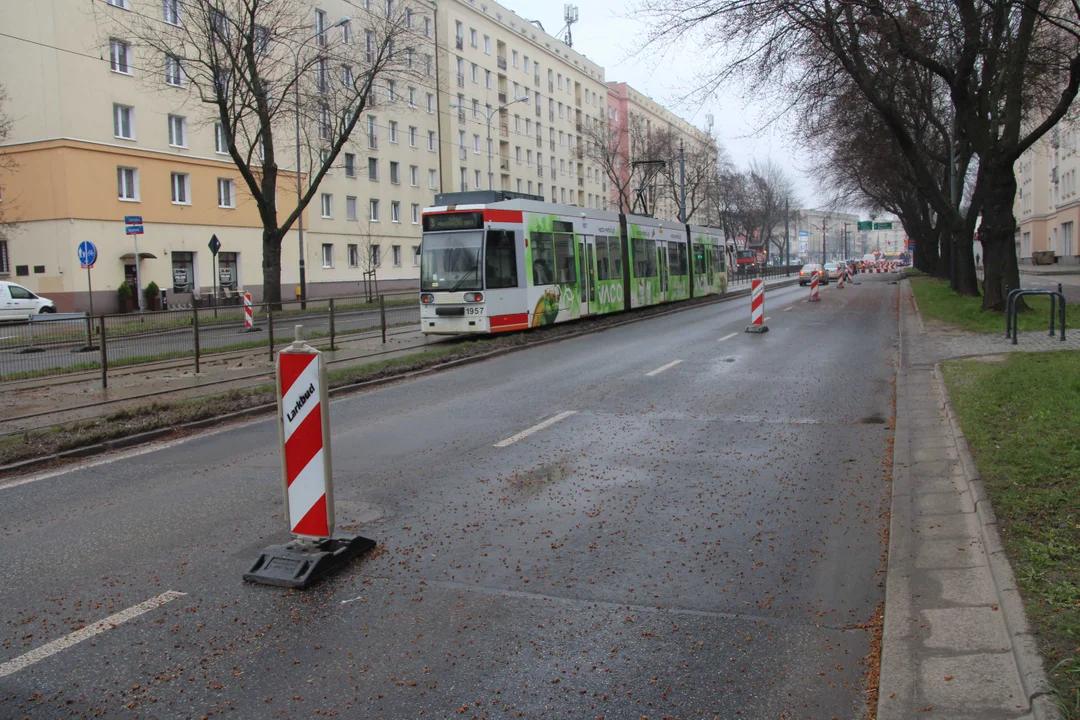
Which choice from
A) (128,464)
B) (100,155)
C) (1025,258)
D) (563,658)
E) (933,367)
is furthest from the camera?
(1025,258)

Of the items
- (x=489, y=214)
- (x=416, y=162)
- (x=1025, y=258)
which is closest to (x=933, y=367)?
(x=489, y=214)

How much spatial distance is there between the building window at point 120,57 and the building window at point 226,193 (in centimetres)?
682

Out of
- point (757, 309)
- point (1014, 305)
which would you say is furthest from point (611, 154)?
point (1014, 305)

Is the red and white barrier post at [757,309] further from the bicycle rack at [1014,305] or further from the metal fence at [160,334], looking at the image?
the metal fence at [160,334]

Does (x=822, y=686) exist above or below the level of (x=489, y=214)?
below

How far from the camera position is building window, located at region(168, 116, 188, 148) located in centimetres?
4044

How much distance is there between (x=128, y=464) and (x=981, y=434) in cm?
762

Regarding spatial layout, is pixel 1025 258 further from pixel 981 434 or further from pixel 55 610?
pixel 55 610

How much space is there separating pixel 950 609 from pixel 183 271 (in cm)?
4206

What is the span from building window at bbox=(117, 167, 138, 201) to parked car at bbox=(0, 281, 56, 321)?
24.4ft

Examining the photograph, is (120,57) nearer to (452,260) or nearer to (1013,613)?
(452,260)

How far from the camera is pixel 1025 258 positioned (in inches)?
3278

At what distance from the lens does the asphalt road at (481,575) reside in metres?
3.62

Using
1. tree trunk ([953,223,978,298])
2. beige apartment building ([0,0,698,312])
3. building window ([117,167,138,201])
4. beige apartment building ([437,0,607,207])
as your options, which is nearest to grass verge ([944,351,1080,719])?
beige apartment building ([0,0,698,312])
